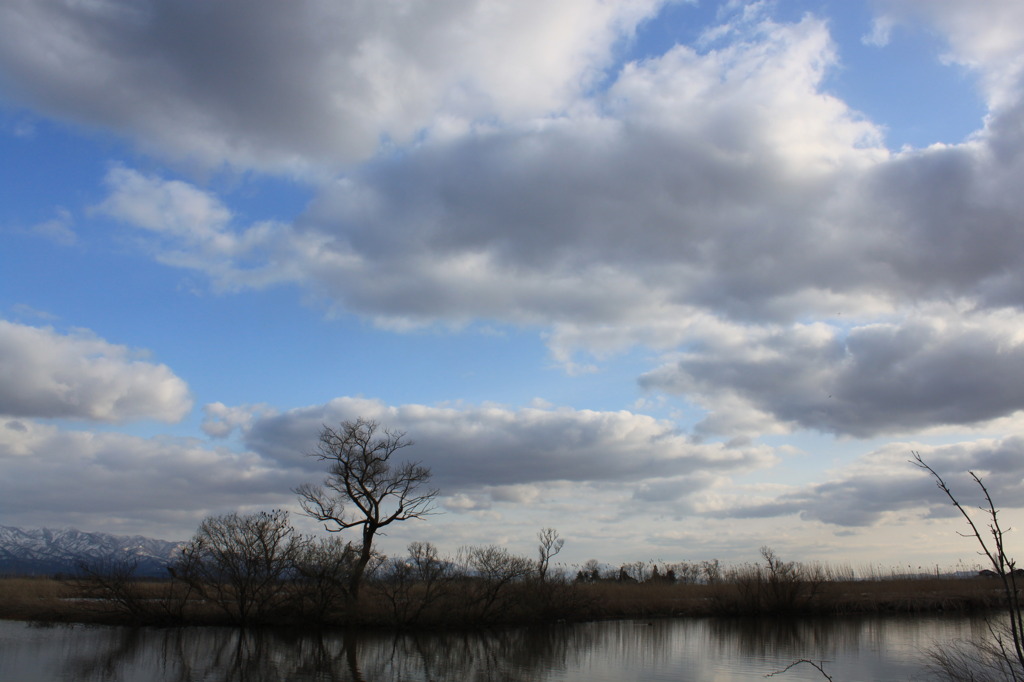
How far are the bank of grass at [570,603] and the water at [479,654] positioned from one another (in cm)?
182

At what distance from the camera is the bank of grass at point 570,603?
46.6m

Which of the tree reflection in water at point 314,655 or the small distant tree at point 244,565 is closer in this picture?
the tree reflection in water at point 314,655

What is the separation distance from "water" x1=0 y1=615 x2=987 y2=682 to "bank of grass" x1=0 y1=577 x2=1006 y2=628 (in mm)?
1817

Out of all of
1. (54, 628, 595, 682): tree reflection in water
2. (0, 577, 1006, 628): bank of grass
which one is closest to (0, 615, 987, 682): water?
(54, 628, 595, 682): tree reflection in water

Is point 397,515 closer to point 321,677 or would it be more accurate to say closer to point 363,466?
point 363,466

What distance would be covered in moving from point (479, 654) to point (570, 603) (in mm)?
21001

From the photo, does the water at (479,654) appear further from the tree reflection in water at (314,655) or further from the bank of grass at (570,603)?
the bank of grass at (570,603)

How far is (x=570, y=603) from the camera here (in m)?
54.1

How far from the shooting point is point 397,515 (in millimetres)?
46031

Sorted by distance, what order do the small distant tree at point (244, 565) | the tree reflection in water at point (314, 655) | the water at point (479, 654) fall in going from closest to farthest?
the tree reflection in water at point (314, 655)
the water at point (479, 654)
the small distant tree at point (244, 565)

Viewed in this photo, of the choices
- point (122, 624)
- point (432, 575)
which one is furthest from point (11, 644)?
point (432, 575)

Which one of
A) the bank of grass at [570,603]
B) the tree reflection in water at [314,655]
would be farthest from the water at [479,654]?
the bank of grass at [570,603]

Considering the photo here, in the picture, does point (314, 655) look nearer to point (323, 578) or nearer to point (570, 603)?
point (323, 578)

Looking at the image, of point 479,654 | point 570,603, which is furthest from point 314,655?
point 570,603
